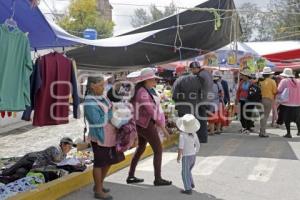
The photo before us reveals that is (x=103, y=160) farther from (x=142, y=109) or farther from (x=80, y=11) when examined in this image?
(x=80, y=11)

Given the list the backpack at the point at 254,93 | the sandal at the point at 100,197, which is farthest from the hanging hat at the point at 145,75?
the backpack at the point at 254,93

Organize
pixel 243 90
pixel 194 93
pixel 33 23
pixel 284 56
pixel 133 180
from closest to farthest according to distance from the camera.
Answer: pixel 33 23
pixel 133 180
pixel 194 93
pixel 243 90
pixel 284 56

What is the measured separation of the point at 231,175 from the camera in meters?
7.89

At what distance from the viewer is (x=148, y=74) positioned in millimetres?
6930

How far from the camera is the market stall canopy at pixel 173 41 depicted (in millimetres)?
11633

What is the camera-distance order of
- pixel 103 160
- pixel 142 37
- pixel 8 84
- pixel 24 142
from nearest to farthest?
pixel 8 84, pixel 103 160, pixel 142 37, pixel 24 142

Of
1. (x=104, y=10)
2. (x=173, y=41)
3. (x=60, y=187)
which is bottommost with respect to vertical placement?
(x=60, y=187)

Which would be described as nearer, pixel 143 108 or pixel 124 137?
pixel 124 137

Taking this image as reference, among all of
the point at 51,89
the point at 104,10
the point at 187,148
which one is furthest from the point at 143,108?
the point at 104,10

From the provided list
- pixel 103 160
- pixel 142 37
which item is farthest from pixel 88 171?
pixel 142 37

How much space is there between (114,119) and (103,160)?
0.54 metres

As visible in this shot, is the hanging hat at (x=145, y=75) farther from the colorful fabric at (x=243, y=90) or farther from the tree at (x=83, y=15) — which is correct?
the tree at (x=83, y=15)

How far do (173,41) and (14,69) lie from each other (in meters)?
7.04

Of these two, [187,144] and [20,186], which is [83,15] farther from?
[20,186]
